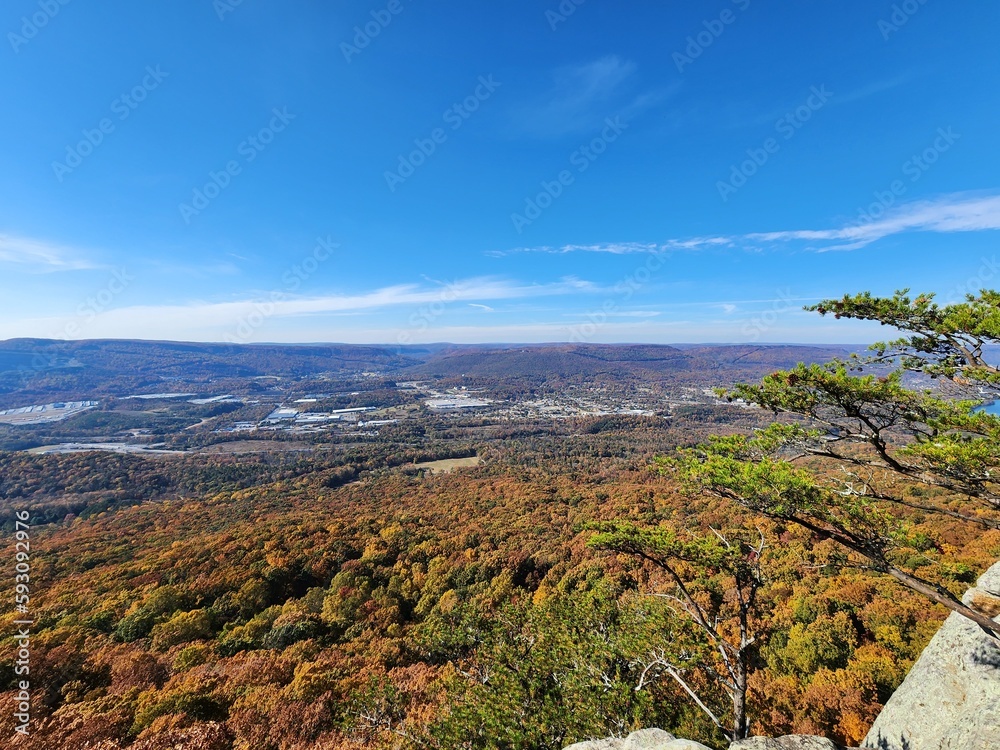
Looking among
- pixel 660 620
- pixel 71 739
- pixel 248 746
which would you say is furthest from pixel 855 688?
pixel 71 739

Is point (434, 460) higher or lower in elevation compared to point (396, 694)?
lower

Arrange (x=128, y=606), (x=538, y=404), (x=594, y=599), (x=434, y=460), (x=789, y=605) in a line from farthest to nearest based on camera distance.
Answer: (x=538, y=404)
(x=434, y=460)
(x=128, y=606)
(x=789, y=605)
(x=594, y=599)

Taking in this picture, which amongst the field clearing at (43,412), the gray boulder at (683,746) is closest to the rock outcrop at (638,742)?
the gray boulder at (683,746)

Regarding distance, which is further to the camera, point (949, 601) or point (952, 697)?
A: point (952, 697)

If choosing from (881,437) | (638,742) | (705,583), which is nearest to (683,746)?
(638,742)

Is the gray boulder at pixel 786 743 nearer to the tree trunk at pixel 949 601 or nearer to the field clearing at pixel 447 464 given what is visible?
the tree trunk at pixel 949 601

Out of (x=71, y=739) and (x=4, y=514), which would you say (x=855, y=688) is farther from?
(x=4, y=514)

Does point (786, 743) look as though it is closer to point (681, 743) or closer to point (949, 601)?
point (681, 743)
